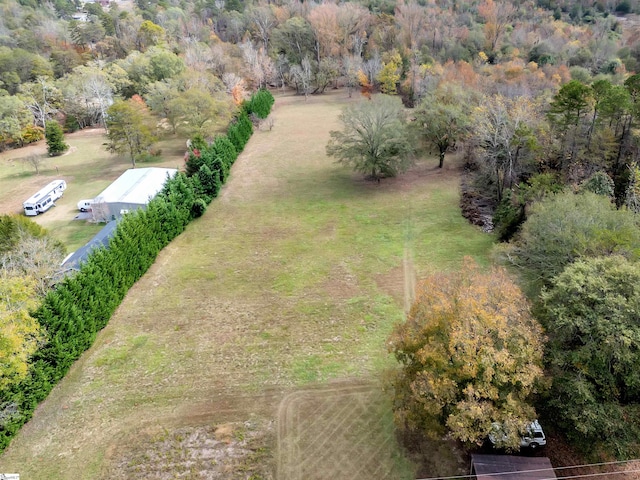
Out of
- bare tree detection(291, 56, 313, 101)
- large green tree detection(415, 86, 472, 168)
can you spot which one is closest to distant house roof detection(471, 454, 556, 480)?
large green tree detection(415, 86, 472, 168)

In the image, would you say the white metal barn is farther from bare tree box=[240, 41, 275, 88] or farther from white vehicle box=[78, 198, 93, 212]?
bare tree box=[240, 41, 275, 88]

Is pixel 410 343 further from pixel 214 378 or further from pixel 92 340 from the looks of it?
pixel 92 340

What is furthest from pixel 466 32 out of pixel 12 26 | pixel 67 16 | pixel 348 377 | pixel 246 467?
pixel 67 16

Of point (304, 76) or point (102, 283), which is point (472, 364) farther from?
point (304, 76)

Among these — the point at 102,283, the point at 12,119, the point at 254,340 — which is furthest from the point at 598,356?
the point at 12,119

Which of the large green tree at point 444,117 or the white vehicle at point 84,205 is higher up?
the large green tree at point 444,117

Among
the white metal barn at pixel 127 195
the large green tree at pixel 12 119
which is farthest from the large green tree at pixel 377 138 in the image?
the large green tree at pixel 12 119

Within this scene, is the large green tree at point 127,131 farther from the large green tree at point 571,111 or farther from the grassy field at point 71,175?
the large green tree at point 571,111

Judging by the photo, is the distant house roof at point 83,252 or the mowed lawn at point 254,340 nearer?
the mowed lawn at point 254,340
